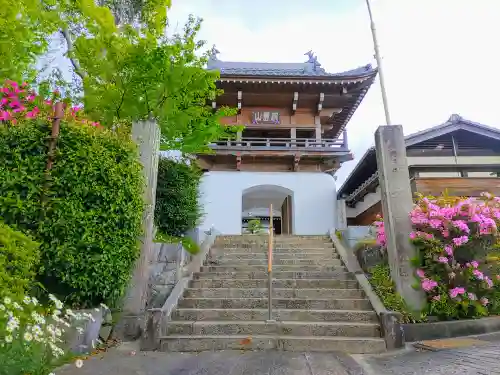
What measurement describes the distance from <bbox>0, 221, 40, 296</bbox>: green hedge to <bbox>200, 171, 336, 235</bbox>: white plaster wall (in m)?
9.46

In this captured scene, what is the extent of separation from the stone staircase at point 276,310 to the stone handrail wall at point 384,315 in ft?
0.36

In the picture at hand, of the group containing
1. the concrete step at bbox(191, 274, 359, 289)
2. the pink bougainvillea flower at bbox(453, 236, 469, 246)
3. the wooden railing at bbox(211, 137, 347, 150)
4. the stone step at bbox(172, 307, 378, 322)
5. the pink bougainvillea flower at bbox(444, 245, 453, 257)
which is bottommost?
the stone step at bbox(172, 307, 378, 322)

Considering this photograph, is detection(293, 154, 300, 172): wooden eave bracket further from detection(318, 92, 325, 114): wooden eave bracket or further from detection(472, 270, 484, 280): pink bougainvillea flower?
detection(472, 270, 484, 280): pink bougainvillea flower

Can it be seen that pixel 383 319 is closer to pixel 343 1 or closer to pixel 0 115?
pixel 0 115

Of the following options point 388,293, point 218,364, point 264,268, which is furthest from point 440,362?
point 264,268

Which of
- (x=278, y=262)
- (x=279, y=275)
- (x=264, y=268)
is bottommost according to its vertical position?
(x=279, y=275)

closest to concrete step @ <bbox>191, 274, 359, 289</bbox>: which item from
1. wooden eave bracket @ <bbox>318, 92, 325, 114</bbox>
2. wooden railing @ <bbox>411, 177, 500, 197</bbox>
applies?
wooden railing @ <bbox>411, 177, 500, 197</bbox>

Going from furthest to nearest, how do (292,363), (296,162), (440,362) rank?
(296,162) → (292,363) → (440,362)

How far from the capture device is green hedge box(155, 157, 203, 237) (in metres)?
6.29

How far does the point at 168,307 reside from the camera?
175 inches

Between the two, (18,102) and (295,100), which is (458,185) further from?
(18,102)

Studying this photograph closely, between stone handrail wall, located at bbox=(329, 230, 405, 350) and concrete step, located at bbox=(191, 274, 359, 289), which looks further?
concrete step, located at bbox=(191, 274, 359, 289)

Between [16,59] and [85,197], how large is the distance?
12.5 feet

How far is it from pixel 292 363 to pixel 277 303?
1.59 m
